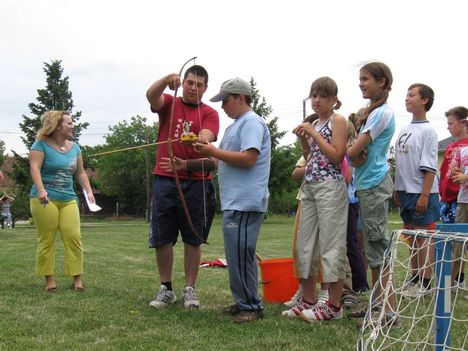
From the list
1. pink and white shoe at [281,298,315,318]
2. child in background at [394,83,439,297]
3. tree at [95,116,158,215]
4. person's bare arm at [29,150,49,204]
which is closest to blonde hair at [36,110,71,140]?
person's bare arm at [29,150,49,204]

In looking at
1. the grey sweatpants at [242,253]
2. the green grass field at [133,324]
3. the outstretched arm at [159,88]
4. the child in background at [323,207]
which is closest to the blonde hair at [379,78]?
the child in background at [323,207]

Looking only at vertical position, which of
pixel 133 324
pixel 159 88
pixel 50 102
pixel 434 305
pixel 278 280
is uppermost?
pixel 50 102

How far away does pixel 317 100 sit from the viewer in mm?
4238

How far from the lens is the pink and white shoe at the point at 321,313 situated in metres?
4.00

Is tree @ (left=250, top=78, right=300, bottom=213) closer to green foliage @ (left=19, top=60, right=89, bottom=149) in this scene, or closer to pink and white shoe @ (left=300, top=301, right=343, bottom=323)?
green foliage @ (left=19, top=60, right=89, bottom=149)

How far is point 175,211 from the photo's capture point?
4773mm

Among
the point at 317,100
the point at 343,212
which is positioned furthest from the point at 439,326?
the point at 317,100

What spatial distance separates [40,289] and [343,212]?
317 cm

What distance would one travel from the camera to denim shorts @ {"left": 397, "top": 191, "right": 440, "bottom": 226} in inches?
178

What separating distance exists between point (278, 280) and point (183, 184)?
1.23 meters

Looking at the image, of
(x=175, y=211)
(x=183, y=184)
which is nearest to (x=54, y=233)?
(x=175, y=211)

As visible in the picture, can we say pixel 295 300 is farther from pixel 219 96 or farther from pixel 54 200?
pixel 54 200

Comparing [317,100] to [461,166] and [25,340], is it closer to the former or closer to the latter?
[461,166]

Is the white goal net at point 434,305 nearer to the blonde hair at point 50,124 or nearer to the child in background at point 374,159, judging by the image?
the child in background at point 374,159
